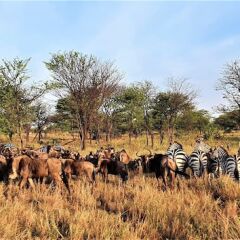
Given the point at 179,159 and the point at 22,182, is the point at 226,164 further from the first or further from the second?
the point at 22,182

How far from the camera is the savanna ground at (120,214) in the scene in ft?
19.4

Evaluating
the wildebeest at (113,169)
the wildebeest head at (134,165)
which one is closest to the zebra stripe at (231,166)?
the wildebeest head at (134,165)

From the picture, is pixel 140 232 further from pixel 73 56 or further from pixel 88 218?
pixel 73 56

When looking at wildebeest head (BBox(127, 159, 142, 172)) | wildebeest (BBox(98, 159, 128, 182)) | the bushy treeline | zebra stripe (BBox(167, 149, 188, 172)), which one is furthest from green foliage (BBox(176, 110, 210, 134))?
wildebeest (BBox(98, 159, 128, 182))

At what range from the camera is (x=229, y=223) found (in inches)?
243

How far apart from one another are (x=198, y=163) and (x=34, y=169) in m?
4.85

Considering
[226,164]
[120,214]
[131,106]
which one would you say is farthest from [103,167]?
[131,106]

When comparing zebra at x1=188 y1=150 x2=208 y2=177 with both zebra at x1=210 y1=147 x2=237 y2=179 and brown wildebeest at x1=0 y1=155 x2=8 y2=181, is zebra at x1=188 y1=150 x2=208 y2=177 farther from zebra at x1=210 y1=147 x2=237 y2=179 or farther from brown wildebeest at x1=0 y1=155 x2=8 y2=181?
brown wildebeest at x1=0 y1=155 x2=8 y2=181

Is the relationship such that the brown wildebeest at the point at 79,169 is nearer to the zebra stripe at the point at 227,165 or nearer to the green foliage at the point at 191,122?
the zebra stripe at the point at 227,165

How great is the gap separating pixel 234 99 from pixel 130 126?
12318 mm

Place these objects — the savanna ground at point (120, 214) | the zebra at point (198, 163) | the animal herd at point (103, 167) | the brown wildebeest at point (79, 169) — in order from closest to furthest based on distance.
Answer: the savanna ground at point (120, 214), the animal herd at point (103, 167), the brown wildebeest at point (79, 169), the zebra at point (198, 163)

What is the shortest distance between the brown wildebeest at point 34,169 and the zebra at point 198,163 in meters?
3.96

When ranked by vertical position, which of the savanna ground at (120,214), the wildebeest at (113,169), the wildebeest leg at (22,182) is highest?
the wildebeest at (113,169)

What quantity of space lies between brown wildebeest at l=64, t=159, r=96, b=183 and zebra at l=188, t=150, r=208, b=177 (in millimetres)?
3144
